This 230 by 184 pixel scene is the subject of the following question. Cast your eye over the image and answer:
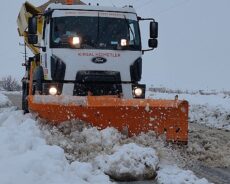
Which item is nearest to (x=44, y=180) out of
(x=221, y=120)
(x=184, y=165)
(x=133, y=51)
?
(x=184, y=165)

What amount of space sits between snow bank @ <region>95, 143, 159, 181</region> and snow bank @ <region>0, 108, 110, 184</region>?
0.80 feet

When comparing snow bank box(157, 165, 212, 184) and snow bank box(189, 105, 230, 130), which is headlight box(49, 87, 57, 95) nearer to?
snow bank box(157, 165, 212, 184)

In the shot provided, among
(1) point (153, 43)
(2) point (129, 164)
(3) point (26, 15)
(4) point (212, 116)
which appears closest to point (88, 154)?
(2) point (129, 164)

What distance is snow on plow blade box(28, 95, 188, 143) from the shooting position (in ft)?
23.1

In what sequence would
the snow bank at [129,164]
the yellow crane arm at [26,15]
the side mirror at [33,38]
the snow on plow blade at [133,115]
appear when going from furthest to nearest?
1. the yellow crane arm at [26,15]
2. the side mirror at [33,38]
3. the snow on plow blade at [133,115]
4. the snow bank at [129,164]

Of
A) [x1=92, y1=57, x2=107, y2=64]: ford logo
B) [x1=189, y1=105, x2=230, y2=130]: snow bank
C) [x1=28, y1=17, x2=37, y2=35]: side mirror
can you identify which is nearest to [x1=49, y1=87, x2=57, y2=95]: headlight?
[x1=92, y1=57, x2=107, y2=64]: ford logo

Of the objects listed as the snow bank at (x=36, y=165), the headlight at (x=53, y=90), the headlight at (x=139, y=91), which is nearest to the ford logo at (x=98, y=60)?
the headlight at (x=139, y=91)

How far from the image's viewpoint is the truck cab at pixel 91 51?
9.05 metres

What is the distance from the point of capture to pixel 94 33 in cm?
929

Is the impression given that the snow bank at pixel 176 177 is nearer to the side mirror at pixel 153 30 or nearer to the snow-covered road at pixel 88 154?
the snow-covered road at pixel 88 154

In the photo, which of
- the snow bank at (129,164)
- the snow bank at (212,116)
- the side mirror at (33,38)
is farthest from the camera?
the snow bank at (212,116)

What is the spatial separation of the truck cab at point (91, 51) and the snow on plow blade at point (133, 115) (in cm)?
189

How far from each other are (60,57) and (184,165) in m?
3.82

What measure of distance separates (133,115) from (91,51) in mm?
2471
